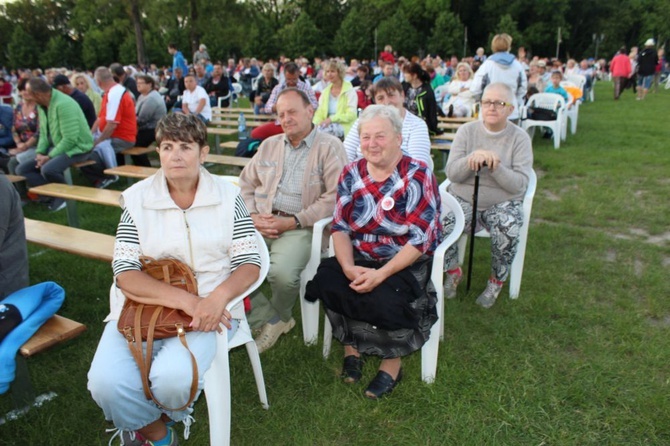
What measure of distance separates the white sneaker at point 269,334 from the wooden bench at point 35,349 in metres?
1.02

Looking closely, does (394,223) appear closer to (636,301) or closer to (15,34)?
(636,301)

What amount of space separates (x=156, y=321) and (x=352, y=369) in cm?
114

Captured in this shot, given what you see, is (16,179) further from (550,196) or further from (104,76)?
(550,196)

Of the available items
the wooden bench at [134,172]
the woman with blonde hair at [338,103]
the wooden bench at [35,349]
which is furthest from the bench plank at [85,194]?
the woman with blonde hair at [338,103]

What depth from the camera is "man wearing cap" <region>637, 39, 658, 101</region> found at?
15.6 metres

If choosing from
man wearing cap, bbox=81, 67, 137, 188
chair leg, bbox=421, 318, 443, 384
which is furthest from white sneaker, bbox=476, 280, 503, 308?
man wearing cap, bbox=81, 67, 137, 188

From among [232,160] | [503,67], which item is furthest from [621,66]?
[232,160]

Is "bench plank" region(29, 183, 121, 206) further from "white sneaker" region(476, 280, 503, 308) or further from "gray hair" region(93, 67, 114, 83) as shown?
"white sneaker" region(476, 280, 503, 308)

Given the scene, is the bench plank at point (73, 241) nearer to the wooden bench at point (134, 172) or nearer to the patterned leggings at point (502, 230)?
the wooden bench at point (134, 172)

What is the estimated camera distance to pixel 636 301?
331cm

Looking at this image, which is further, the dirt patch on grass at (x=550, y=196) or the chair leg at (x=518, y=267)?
the dirt patch on grass at (x=550, y=196)

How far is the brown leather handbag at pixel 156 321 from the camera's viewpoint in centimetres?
194

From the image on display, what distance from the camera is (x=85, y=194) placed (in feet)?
14.3

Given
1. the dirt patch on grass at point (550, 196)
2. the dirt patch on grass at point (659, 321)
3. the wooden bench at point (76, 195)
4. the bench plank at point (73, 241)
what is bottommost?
the dirt patch on grass at point (659, 321)
